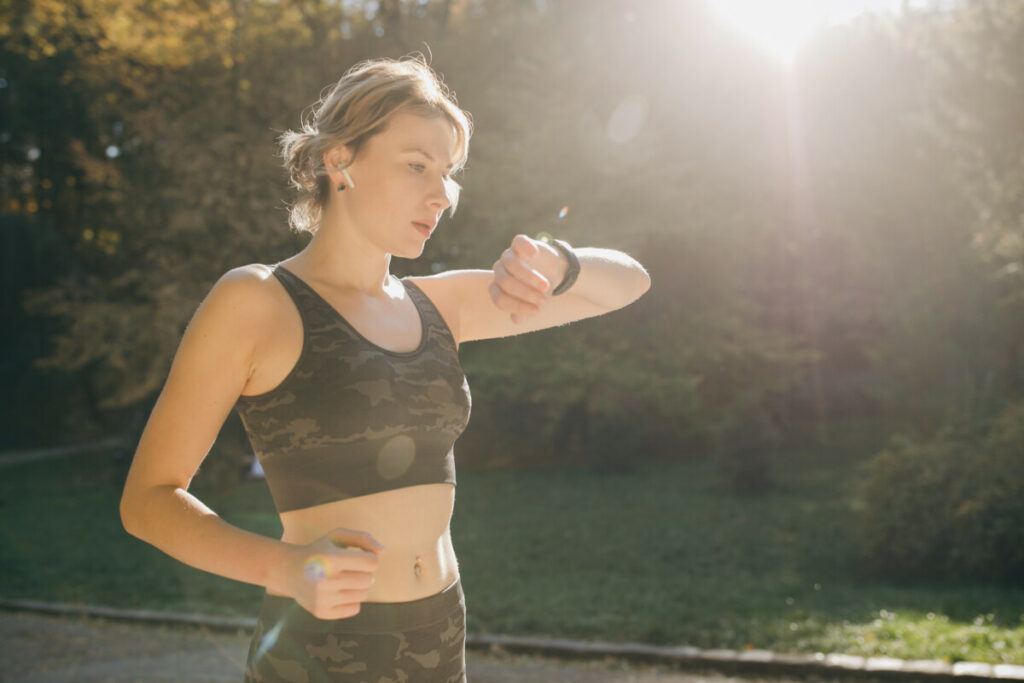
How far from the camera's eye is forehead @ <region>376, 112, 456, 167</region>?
1.96 meters

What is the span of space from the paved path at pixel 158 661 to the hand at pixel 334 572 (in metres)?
5.38

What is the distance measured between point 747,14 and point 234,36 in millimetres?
9676

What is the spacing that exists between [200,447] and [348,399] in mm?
286

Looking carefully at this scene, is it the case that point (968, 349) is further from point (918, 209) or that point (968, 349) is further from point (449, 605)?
point (449, 605)

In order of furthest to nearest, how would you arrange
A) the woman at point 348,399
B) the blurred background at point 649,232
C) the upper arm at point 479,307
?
1. the blurred background at point 649,232
2. the upper arm at point 479,307
3. the woman at point 348,399

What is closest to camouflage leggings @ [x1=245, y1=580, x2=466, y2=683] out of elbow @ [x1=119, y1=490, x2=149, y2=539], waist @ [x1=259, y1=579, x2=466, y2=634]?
waist @ [x1=259, y1=579, x2=466, y2=634]

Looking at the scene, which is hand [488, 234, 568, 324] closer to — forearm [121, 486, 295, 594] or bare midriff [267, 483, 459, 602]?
bare midriff [267, 483, 459, 602]

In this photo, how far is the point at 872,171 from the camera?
64.2ft

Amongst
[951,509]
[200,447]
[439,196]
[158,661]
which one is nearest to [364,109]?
[439,196]

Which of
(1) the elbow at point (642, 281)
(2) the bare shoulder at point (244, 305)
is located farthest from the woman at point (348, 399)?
(1) the elbow at point (642, 281)

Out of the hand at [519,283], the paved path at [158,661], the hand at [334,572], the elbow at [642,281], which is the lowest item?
the paved path at [158,661]

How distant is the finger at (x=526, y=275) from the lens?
75.4 inches

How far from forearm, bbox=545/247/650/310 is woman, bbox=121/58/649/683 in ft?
0.67

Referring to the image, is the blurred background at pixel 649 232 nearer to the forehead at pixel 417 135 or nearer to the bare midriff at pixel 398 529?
the bare midriff at pixel 398 529
